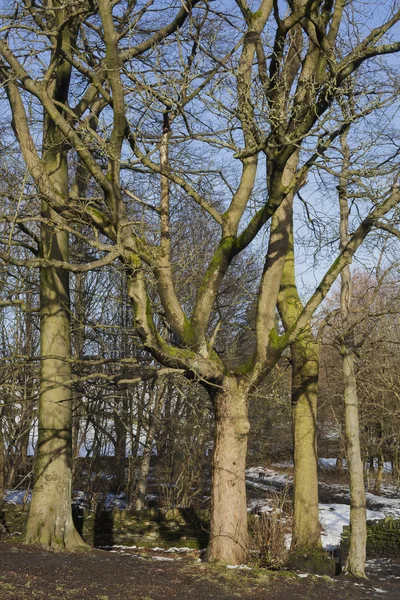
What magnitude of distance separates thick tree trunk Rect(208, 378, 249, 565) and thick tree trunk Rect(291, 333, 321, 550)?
168 centimetres

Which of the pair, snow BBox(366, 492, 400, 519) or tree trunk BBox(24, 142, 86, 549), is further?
snow BBox(366, 492, 400, 519)

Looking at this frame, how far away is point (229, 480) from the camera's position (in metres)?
8.88

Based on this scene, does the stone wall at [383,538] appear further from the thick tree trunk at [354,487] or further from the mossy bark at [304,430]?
the thick tree trunk at [354,487]

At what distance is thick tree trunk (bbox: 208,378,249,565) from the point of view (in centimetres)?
873

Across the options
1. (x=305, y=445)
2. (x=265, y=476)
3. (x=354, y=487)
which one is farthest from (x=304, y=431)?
(x=265, y=476)

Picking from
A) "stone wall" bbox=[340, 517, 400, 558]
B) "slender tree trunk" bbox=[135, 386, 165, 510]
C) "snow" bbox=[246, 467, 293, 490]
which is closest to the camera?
"stone wall" bbox=[340, 517, 400, 558]

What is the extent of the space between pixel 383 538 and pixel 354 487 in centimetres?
656

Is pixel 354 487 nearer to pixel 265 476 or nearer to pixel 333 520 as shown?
pixel 333 520

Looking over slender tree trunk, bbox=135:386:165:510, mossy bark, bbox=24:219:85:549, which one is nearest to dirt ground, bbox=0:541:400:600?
mossy bark, bbox=24:219:85:549

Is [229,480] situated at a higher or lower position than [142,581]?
higher

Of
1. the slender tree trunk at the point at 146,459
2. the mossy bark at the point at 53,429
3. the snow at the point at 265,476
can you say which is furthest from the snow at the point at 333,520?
the mossy bark at the point at 53,429

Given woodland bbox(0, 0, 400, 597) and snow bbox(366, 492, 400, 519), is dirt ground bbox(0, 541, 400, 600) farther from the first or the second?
snow bbox(366, 492, 400, 519)

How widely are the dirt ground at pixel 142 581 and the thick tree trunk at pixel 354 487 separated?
1.55 feet

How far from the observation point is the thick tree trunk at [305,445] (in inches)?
407
